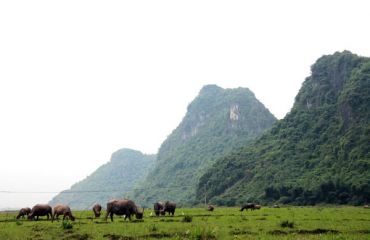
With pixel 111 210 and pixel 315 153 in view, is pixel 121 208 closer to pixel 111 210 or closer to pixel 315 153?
pixel 111 210

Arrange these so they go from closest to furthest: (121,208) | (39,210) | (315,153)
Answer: (121,208) < (39,210) < (315,153)

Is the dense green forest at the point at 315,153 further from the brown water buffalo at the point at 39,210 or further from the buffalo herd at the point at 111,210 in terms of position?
the brown water buffalo at the point at 39,210

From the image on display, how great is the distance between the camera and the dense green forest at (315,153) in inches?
3629

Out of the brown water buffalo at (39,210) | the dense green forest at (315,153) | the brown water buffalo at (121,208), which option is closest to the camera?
the brown water buffalo at (121,208)

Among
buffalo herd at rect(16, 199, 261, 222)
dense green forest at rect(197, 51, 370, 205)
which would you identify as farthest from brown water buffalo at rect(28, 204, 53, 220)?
dense green forest at rect(197, 51, 370, 205)

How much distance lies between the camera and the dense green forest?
92188 millimetres

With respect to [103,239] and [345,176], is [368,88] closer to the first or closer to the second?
[345,176]

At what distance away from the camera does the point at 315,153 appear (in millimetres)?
118438

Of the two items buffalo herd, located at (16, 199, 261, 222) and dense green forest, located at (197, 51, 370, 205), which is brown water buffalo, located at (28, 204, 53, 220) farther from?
dense green forest, located at (197, 51, 370, 205)

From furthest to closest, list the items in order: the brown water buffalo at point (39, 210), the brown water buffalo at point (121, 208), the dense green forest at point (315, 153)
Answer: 1. the dense green forest at point (315, 153)
2. the brown water buffalo at point (39, 210)
3. the brown water buffalo at point (121, 208)

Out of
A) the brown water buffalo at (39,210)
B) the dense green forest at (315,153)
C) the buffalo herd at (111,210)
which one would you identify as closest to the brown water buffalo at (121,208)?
the buffalo herd at (111,210)

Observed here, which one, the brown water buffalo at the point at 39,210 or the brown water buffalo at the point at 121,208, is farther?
the brown water buffalo at the point at 39,210

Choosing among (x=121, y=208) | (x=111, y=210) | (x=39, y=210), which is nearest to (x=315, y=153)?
(x=39, y=210)

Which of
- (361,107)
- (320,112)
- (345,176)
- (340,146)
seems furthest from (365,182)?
(320,112)
